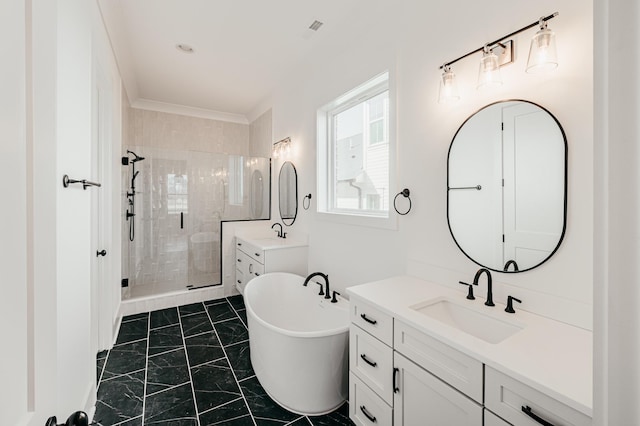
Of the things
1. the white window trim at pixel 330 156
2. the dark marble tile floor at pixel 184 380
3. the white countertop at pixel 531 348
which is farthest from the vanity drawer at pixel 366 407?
the white window trim at pixel 330 156

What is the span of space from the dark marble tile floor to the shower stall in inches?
29.0

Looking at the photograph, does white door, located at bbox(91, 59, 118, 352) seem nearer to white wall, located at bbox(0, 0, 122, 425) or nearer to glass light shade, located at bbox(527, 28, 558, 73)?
white wall, located at bbox(0, 0, 122, 425)

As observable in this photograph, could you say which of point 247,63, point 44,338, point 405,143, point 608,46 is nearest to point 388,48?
point 405,143

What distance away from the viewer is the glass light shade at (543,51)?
1.17m

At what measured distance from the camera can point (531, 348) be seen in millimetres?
1029

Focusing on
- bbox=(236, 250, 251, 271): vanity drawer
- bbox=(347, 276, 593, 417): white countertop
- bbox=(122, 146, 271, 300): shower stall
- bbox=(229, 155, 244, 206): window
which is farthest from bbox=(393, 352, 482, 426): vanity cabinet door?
bbox=(229, 155, 244, 206): window

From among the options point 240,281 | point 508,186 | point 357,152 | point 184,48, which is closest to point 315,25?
point 357,152

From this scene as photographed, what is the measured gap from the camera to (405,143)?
1.95 meters

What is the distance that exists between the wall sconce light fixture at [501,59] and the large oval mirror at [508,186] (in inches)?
5.9

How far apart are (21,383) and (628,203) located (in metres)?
0.94

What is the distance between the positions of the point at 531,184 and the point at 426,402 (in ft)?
3.51

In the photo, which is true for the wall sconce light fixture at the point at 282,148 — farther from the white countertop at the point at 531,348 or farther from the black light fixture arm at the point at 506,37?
the white countertop at the point at 531,348

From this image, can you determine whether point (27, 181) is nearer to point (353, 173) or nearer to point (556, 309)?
point (556, 309)

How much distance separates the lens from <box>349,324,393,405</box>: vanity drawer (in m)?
1.38
